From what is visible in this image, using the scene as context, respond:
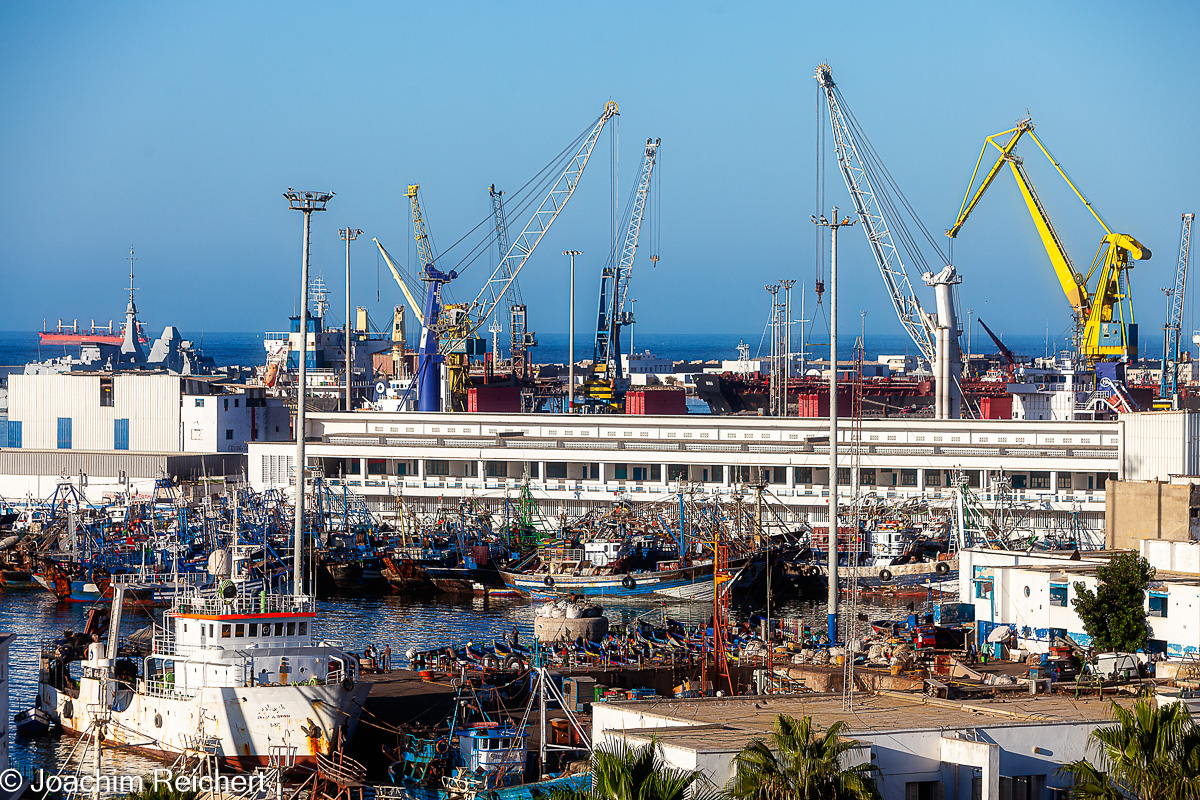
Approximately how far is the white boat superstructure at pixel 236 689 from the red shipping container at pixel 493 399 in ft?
177

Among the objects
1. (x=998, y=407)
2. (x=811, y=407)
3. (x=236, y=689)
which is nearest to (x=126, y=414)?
(x=811, y=407)

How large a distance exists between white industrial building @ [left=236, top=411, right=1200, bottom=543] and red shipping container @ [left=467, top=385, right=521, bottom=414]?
663 inches

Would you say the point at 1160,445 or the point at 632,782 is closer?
the point at 632,782

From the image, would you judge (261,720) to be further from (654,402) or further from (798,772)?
(654,402)

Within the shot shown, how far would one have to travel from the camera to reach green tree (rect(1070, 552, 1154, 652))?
31609 mm

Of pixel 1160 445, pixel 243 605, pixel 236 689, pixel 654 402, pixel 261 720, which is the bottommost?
pixel 261 720

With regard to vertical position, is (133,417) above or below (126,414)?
below

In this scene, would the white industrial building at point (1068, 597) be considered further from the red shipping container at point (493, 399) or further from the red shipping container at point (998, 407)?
the red shipping container at point (493, 399)

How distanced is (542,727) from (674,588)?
25.8 meters

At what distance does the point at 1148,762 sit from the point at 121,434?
60680 millimetres

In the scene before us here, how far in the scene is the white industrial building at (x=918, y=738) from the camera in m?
19.2

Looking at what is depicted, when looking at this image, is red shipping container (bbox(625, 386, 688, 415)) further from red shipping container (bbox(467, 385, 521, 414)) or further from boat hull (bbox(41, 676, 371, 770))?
boat hull (bbox(41, 676, 371, 770))

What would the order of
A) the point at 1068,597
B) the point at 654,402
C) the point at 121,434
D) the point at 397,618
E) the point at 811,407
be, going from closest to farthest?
the point at 1068,597
the point at 397,618
the point at 121,434
the point at 811,407
the point at 654,402

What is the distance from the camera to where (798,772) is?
17.9m
